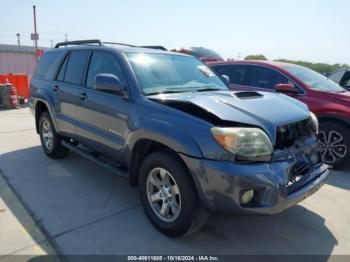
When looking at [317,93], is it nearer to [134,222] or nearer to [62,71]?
[134,222]

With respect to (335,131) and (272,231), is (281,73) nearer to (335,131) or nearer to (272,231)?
(335,131)

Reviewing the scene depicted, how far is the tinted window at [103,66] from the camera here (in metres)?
3.73

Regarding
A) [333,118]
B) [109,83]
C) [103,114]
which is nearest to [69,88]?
[103,114]

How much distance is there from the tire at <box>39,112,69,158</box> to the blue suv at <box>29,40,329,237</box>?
717 millimetres

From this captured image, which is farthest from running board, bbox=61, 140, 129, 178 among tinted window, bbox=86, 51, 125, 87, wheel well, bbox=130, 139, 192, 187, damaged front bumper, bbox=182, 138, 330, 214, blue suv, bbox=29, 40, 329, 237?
damaged front bumper, bbox=182, 138, 330, 214

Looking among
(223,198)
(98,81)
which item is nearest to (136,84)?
(98,81)

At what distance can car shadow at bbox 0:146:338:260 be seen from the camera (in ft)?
9.72

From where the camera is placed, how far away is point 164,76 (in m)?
3.76

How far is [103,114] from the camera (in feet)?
12.5

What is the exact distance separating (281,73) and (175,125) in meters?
3.64

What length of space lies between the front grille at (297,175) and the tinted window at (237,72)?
3.50 metres

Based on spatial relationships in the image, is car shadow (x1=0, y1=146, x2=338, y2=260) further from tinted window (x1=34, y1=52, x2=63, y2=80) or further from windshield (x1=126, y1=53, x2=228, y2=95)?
tinted window (x1=34, y1=52, x2=63, y2=80)

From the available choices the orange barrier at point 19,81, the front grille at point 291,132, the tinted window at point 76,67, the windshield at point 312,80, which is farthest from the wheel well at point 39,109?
the orange barrier at point 19,81

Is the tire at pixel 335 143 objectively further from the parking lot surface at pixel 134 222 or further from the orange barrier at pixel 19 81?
the orange barrier at pixel 19 81
